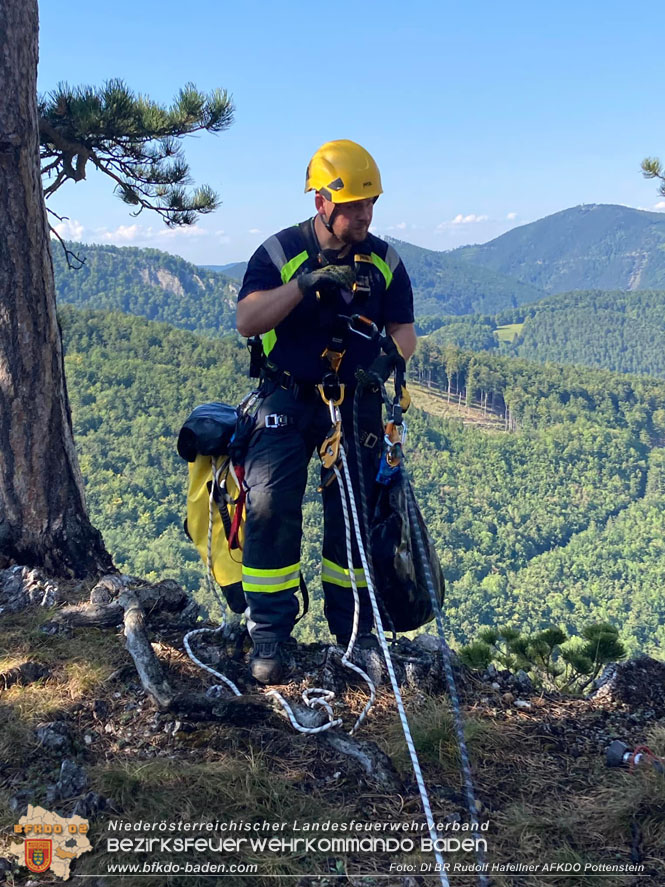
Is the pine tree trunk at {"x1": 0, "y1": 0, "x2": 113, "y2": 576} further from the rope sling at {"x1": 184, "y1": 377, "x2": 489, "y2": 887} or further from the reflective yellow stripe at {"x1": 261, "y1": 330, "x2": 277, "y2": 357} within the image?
the reflective yellow stripe at {"x1": 261, "y1": 330, "x2": 277, "y2": 357}

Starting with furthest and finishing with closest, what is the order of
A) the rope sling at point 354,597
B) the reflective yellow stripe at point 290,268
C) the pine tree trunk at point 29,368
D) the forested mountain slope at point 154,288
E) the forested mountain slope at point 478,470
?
1. the forested mountain slope at point 154,288
2. the forested mountain slope at point 478,470
3. the pine tree trunk at point 29,368
4. the reflective yellow stripe at point 290,268
5. the rope sling at point 354,597

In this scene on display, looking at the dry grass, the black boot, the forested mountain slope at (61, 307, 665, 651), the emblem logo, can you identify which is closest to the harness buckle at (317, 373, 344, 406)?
the black boot

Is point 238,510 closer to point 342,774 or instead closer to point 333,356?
point 333,356

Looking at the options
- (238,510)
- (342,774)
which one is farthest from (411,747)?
Answer: (238,510)

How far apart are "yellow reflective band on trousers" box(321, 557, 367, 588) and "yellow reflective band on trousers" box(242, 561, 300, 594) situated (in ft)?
0.74

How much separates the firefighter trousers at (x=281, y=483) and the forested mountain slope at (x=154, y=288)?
530 feet

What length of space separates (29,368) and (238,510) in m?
1.40

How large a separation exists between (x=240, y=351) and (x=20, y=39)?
8424cm

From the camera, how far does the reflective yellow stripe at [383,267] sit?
10.1 feet

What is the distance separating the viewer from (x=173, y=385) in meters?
75.5

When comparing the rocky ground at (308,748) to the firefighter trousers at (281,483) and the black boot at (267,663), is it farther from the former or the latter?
the firefighter trousers at (281,483)

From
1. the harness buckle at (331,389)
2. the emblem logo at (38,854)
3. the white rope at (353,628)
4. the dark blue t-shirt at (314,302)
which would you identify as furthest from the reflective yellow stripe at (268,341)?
the emblem logo at (38,854)

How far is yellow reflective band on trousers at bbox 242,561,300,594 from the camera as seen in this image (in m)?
3.07

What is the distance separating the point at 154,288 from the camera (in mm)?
180875
